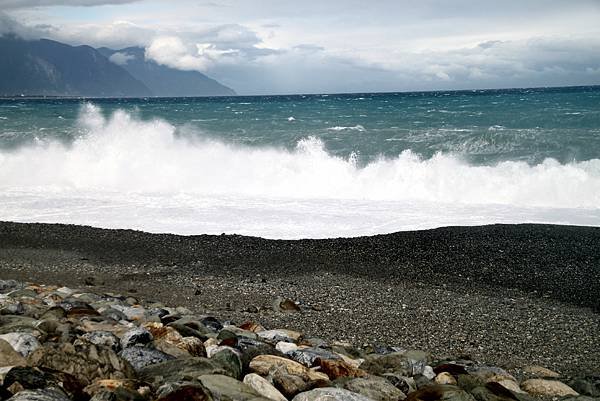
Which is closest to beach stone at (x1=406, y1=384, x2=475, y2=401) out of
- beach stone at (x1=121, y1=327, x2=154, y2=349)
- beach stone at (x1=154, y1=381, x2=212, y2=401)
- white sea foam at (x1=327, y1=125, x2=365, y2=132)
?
beach stone at (x1=154, y1=381, x2=212, y2=401)

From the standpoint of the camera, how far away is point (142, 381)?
352 centimetres

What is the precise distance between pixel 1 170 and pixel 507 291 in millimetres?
17871

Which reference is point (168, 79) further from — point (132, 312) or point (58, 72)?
point (132, 312)

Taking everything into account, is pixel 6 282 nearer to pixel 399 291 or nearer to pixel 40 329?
pixel 40 329

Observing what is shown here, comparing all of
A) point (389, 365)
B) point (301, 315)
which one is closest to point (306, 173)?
point (301, 315)

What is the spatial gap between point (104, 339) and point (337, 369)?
156 centimetres

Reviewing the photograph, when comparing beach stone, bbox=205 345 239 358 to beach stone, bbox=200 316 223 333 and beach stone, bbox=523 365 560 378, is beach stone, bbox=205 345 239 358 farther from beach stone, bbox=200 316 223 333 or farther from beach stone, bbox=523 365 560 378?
beach stone, bbox=523 365 560 378

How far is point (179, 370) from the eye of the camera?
3787mm

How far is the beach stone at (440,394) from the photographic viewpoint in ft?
12.4

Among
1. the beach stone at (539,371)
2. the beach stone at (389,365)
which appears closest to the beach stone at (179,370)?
the beach stone at (389,365)

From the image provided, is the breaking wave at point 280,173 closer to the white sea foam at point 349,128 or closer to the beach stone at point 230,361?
the white sea foam at point 349,128

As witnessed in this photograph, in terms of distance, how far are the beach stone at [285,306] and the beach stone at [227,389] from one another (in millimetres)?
3667

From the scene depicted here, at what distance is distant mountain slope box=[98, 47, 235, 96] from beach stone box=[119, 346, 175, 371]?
164943mm

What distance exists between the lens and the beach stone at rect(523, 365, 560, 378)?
18.2 feet
